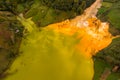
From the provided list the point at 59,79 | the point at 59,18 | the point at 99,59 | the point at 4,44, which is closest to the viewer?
the point at 59,79

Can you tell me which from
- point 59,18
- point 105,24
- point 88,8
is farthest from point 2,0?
point 105,24

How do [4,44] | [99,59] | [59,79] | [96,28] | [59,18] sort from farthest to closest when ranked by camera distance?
[59,18] < [96,28] < [4,44] < [99,59] < [59,79]

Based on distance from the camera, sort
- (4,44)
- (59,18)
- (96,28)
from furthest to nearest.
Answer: (59,18) < (96,28) < (4,44)

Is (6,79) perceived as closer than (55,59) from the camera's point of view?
Yes

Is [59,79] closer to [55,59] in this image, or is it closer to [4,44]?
[55,59]

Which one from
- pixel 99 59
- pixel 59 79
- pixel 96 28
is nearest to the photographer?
pixel 59 79

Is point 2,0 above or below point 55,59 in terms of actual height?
above

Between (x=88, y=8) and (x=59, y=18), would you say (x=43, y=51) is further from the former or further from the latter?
(x=88, y=8)

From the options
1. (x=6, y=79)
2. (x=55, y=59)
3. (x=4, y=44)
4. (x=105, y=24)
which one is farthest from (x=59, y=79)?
(x=105, y=24)

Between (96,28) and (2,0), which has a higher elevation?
(2,0)
